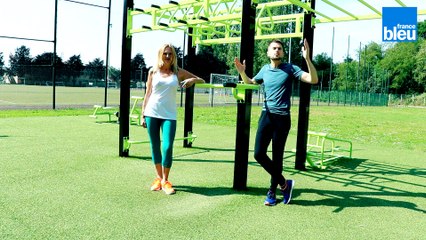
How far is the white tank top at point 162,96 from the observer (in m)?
4.45

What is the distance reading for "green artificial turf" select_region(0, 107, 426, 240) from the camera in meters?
3.33

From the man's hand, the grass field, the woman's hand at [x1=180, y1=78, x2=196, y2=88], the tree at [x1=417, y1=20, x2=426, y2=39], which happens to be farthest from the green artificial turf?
the tree at [x1=417, y1=20, x2=426, y2=39]

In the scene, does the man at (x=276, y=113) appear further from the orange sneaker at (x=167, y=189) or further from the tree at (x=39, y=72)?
the tree at (x=39, y=72)

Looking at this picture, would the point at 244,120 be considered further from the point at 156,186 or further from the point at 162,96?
the point at 156,186

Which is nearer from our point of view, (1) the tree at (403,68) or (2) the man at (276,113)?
(2) the man at (276,113)

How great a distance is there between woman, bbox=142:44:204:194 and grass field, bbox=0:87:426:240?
419 mm

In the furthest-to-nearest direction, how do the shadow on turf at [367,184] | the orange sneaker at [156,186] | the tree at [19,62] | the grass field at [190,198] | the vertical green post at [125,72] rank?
the tree at [19,62]
the vertical green post at [125,72]
the orange sneaker at [156,186]
the shadow on turf at [367,184]
the grass field at [190,198]

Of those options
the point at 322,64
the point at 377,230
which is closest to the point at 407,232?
the point at 377,230

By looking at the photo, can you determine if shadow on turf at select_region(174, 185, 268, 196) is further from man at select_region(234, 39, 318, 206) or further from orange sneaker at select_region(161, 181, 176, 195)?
man at select_region(234, 39, 318, 206)

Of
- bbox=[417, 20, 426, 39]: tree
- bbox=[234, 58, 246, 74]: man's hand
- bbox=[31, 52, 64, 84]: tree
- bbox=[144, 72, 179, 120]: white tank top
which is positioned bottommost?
bbox=[144, 72, 179, 120]: white tank top

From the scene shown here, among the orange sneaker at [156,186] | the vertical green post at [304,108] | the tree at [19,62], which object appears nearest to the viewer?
the orange sneaker at [156,186]

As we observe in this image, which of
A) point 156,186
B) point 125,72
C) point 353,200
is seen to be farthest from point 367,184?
point 125,72

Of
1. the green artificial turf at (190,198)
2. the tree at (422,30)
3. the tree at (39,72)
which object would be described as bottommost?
the green artificial turf at (190,198)

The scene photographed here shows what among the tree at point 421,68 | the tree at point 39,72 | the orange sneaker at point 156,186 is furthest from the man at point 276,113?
the tree at point 421,68
